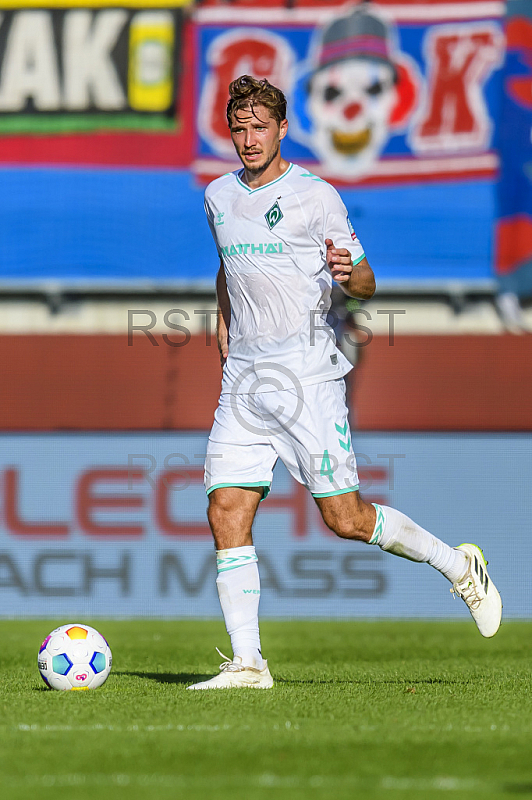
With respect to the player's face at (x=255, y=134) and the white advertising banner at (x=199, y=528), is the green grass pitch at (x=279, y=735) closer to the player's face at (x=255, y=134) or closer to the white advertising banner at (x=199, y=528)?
the player's face at (x=255, y=134)

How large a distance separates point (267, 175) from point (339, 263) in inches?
21.8

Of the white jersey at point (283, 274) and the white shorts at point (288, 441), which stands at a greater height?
the white jersey at point (283, 274)

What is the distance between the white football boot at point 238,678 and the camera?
4.64 m

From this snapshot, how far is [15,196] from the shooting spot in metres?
15.8

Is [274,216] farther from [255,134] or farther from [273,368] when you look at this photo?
[273,368]

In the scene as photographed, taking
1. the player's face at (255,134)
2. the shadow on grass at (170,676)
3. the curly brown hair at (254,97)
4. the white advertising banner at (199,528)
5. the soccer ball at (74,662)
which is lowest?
the white advertising banner at (199,528)

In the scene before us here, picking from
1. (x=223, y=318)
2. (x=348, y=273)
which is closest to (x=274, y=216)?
(x=348, y=273)

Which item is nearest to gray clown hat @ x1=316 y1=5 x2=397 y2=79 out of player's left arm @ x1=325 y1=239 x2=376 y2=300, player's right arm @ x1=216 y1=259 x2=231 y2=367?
player's right arm @ x1=216 y1=259 x2=231 y2=367

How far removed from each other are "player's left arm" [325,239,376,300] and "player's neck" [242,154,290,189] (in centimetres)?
41

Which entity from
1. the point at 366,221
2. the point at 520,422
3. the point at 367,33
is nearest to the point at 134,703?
the point at 520,422

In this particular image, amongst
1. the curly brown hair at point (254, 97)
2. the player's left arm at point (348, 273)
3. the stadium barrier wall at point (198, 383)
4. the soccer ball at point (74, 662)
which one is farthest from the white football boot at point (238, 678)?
the stadium barrier wall at point (198, 383)

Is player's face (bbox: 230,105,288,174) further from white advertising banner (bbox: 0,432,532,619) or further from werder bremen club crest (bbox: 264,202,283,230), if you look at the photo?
white advertising banner (bbox: 0,432,532,619)

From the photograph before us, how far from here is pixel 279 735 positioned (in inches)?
142

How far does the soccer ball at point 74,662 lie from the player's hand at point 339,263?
5.52 ft
